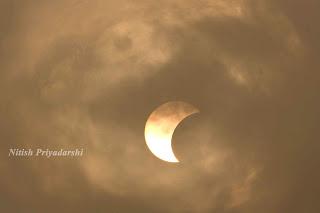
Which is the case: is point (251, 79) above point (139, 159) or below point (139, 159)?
above

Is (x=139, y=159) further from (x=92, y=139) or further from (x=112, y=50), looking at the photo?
(x=112, y=50)

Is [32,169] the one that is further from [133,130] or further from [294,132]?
[294,132]

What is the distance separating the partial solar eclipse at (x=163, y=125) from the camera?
31.7 feet

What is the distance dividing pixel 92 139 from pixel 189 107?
1944 millimetres

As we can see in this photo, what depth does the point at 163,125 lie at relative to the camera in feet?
31.9

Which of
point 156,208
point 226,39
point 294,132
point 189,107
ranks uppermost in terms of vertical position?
point 226,39

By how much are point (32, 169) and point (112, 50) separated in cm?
263

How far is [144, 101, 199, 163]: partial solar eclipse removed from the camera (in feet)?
31.7

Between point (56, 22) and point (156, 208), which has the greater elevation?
point (56, 22)

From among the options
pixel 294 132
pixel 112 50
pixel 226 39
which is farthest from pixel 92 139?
pixel 294 132

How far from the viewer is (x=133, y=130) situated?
981 centimetres

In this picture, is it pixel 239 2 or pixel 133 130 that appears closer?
pixel 239 2

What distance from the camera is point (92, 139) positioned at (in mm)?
9727

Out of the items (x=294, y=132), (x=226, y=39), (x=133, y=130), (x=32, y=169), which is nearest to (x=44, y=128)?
(x=32, y=169)
